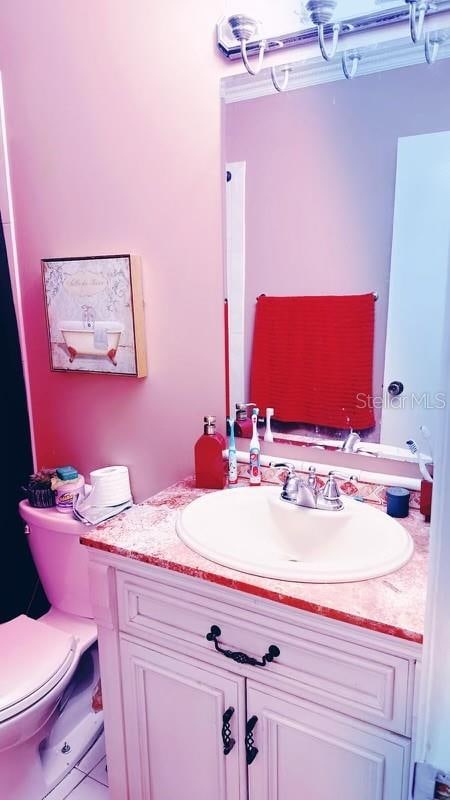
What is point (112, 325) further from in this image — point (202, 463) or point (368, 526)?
point (368, 526)

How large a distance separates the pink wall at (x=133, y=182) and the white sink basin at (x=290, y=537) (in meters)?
0.34

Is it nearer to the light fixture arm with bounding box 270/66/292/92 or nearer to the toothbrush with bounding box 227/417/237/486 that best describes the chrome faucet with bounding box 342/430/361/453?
the toothbrush with bounding box 227/417/237/486

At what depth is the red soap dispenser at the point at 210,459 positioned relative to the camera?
1.43 metres

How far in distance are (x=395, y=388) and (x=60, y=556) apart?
1.12 m

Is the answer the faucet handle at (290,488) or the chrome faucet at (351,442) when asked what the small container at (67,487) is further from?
the chrome faucet at (351,442)

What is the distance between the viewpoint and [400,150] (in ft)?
3.90

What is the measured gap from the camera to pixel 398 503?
1226 mm

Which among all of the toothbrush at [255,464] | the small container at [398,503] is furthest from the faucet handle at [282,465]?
the small container at [398,503]

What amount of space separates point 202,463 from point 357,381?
47 centimetres

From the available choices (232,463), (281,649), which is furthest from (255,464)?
(281,649)

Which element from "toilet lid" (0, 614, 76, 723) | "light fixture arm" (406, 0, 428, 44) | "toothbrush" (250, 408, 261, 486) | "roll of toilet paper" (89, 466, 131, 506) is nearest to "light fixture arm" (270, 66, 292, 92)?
"light fixture arm" (406, 0, 428, 44)

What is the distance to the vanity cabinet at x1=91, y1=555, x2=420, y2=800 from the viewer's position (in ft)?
3.04

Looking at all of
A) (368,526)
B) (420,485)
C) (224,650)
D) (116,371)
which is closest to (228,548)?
(224,650)

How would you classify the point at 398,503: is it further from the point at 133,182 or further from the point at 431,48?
the point at 133,182
